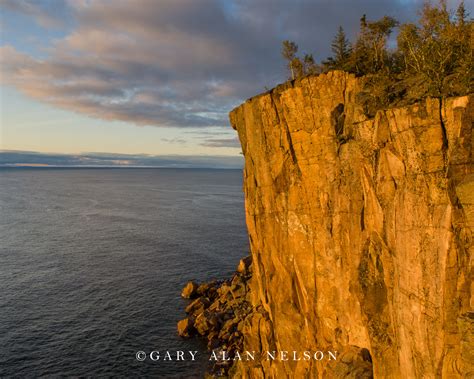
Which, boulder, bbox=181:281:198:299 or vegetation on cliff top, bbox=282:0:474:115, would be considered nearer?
vegetation on cliff top, bbox=282:0:474:115

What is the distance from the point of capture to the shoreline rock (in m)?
51.3

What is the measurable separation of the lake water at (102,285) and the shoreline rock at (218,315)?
2033 mm

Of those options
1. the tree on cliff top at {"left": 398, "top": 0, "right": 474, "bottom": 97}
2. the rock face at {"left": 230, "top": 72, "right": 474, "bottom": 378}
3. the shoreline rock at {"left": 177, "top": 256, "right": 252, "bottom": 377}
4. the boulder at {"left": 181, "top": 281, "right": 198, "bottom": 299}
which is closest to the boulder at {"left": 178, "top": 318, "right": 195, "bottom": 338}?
the shoreline rock at {"left": 177, "top": 256, "right": 252, "bottom": 377}

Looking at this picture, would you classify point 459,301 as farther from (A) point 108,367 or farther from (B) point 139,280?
(B) point 139,280

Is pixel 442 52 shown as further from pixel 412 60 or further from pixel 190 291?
pixel 190 291

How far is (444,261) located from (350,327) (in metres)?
10.9

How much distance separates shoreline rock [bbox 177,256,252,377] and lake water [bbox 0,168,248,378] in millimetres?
2033

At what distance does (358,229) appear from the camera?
23.1m

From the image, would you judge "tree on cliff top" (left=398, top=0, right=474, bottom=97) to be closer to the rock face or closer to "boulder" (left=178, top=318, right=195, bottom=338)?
the rock face

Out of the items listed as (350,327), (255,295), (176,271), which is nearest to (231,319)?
→ (255,295)

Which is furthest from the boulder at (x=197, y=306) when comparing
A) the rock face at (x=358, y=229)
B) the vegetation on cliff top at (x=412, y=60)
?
the vegetation on cliff top at (x=412, y=60)

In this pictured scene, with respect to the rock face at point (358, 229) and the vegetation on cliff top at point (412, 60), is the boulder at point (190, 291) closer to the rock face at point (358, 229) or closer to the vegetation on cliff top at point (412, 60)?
the rock face at point (358, 229)

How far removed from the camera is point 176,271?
3231 inches

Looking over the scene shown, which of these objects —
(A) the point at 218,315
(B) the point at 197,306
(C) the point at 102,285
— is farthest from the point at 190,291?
(C) the point at 102,285
